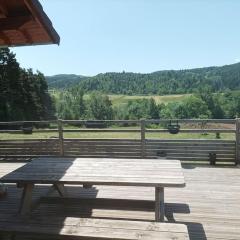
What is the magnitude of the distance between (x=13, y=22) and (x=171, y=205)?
3.71 m

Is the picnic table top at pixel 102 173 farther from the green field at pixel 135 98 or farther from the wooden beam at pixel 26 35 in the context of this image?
the green field at pixel 135 98

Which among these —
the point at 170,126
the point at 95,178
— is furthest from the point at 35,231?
the point at 170,126

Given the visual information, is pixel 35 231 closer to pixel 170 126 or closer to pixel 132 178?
pixel 132 178

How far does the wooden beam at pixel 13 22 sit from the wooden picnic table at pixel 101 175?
6.97 feet

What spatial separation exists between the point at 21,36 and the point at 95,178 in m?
3.29

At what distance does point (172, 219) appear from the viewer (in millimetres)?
5172

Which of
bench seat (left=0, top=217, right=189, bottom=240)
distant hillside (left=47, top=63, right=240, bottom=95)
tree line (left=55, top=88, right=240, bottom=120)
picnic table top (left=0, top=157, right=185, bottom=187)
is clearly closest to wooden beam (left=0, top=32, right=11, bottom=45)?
picnic table top (left=0, top=157, right=185, bottom=187)

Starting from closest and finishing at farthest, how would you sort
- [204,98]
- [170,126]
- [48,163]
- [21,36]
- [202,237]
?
[202,237] < [48,163] < [21,36] < [170,126] < [204,98]

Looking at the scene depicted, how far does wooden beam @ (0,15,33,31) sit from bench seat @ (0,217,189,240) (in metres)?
3.11

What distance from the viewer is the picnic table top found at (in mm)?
4395

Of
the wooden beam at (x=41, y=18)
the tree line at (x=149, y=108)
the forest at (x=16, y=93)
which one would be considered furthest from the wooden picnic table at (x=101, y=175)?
the tree line at (x=149, y=108)

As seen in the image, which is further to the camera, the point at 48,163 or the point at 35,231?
the point at 48,163

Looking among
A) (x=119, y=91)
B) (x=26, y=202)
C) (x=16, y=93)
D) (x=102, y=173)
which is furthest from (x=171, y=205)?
(x=119, y=91)

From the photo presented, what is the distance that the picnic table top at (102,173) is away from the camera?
4.39m
